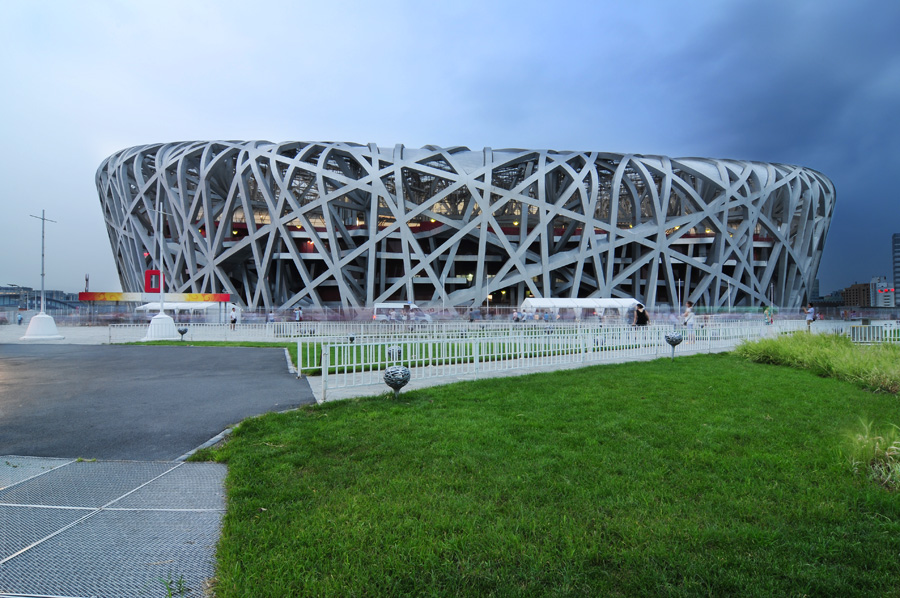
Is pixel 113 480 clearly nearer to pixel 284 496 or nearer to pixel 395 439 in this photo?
pixel 284 496

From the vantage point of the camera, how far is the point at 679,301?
50.2 m

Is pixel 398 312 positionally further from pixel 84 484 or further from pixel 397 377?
pixel 84 484

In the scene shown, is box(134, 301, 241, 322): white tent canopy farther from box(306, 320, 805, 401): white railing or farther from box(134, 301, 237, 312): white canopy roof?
box(306, 320, 805, 401): white railing

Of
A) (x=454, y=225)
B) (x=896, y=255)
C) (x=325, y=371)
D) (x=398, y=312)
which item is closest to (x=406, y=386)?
(x=325, y=371)

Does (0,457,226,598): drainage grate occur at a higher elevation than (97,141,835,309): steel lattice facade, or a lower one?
lower

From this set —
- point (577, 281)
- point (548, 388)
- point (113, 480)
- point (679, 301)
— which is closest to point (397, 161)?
point (577, 281)

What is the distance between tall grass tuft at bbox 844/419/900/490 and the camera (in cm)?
373

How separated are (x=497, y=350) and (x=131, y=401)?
761 cm

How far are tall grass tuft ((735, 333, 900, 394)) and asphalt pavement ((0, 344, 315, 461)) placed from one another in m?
10.5

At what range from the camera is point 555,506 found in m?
3.32

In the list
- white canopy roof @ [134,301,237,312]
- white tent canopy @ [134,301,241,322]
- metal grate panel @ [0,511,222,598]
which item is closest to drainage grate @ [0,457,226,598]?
metal grate panel @ [0,511,222,598]

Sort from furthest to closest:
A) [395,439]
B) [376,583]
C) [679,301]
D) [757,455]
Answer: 1. [679,301]
2. [395,439]
3. [757,455]
4. [376,583]

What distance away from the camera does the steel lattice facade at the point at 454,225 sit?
4372 centimetres

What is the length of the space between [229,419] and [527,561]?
210 inches
